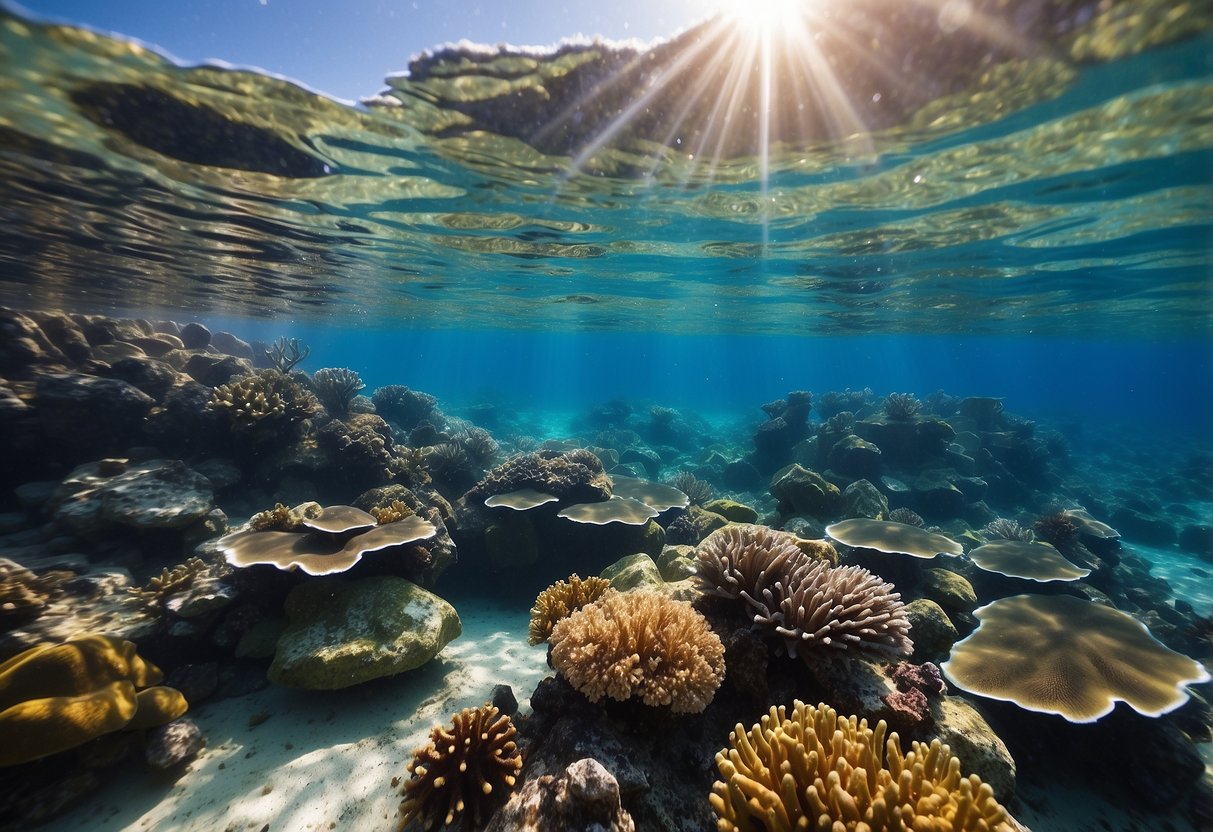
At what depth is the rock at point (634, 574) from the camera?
629 cm

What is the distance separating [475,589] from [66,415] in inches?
320

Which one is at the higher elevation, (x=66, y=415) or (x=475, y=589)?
(x=66, y=415)

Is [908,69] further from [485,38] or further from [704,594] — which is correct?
[704,594]

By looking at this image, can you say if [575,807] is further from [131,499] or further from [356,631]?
[131,499]

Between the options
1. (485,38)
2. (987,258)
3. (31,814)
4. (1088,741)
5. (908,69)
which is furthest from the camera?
(987,258)

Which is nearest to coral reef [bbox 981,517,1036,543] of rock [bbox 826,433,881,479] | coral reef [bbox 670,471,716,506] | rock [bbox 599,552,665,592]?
rock [bbox 826,433,881,479]

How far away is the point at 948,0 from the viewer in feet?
19.7

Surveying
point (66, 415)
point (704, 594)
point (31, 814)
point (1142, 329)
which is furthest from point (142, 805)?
point (1142, 329)

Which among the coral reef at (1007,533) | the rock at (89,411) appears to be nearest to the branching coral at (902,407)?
the coral reef at (1007,533)

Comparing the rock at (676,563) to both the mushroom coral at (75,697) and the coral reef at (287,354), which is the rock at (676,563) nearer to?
the mushroom coral at (75,697)

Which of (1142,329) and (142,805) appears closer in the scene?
(142,805)

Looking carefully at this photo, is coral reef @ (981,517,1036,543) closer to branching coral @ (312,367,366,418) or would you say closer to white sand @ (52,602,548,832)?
white sand @ (52,602,548,832)

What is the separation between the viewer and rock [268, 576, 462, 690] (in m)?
5.22

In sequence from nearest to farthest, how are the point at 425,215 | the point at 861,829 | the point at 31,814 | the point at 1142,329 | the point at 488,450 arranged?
the point at 861,829 < the point at 31,814 < the point at 425,215 < the point at 488,450 < the point at 1142,329
